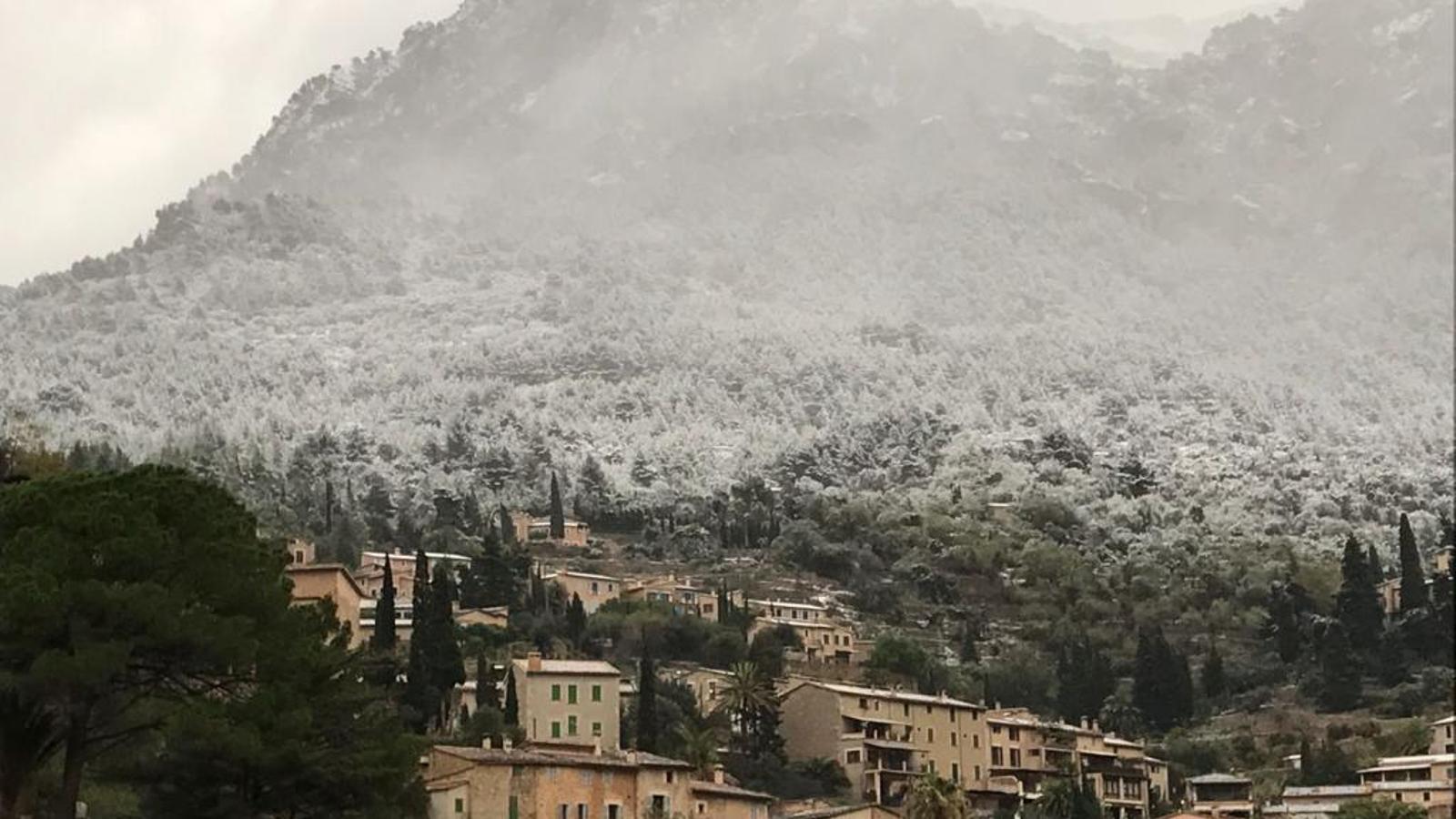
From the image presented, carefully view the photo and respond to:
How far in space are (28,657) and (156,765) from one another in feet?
13.1

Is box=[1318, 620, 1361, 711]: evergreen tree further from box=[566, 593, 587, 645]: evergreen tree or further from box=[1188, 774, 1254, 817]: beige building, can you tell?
box=[566, 593, 587, 645]: evergreen tree

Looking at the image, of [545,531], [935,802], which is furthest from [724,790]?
[545,531]

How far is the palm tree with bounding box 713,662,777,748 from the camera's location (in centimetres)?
8862

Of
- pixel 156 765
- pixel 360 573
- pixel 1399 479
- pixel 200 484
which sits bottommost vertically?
pixel 156 765

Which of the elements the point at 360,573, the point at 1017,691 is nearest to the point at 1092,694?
the point at 1017,691

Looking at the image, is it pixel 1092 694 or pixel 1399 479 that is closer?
pixel 1092 694

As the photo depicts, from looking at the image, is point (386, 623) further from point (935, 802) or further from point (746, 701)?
point (935, 802)

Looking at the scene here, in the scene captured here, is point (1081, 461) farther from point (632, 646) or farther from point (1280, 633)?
point (632, 646)

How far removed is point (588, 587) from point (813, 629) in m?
14.4

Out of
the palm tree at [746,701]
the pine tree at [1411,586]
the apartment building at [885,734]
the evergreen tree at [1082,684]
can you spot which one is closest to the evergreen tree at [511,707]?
the palm tree at [746,701]

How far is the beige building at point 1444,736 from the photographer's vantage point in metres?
88.2

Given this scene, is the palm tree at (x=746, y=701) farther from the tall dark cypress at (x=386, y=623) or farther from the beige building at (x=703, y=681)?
the tall dark cypress at (x=386, y=623)

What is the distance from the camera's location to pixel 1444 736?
90.0 m

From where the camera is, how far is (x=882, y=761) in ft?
292
